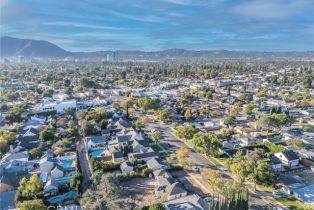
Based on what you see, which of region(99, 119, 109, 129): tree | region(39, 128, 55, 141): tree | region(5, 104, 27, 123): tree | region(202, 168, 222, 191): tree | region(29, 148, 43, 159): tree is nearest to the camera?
region(202, 168, 222, 191): tree

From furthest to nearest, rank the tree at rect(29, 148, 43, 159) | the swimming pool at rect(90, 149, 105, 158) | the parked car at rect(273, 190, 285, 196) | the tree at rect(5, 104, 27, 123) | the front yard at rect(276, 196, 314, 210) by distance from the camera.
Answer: the tree at rect(5, 104, 27, 123) < the swimming pool at rect(90, 149, 105, 158) < the tree at rect(29, 148, 43, 159) < the parked car at rect(273, 190, 285, 196) < the front yard at rect(276, 196, 314, 210)

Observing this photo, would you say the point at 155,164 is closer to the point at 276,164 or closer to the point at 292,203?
the point at 276,164

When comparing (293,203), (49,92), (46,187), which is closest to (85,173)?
(46,187)

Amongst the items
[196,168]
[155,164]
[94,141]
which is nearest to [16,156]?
[94,141]

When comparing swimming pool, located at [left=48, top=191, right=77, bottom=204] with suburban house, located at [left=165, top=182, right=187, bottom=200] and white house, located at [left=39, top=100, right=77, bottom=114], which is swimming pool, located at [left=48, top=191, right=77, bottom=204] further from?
white house, located at [left=39, top=100, right=77, bottom=114]

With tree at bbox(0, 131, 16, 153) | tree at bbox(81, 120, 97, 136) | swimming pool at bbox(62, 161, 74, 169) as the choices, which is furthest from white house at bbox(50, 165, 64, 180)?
tree at bbox(81, 120, 97, 136)

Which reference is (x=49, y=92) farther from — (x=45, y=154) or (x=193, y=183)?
(x=193, y=183)

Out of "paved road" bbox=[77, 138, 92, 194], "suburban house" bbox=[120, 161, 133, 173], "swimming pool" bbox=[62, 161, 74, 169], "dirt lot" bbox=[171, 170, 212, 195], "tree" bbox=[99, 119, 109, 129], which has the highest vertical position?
"tree" bbox=[99, 119, 109, 129]
